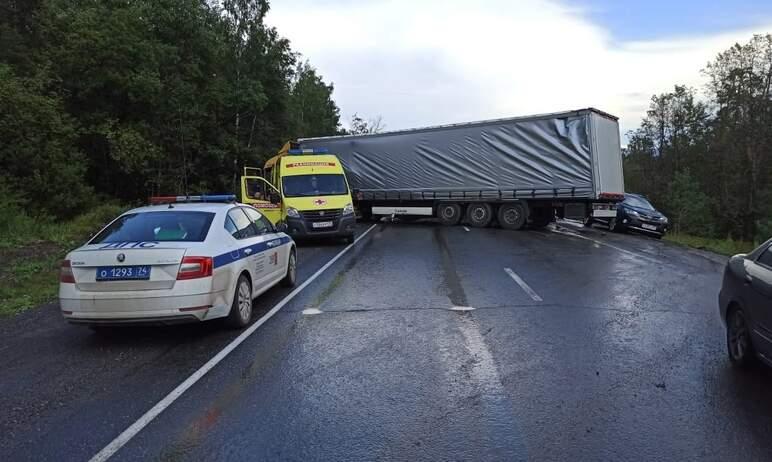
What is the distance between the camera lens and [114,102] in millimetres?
24344

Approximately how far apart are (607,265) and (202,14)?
23.8 metres

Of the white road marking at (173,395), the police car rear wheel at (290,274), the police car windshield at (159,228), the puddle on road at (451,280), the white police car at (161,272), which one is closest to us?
the white road marking at (173,395)

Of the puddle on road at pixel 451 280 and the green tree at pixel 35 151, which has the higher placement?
the green tree at pixel 35 151

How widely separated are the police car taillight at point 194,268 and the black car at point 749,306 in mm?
5097

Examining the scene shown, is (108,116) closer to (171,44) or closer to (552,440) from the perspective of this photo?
(171,44)

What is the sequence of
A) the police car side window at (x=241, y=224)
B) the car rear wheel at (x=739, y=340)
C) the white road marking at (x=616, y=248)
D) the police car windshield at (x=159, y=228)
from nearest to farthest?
1. the car rear wheel at (x=739, y=340)
2. the police car windshield at (x=159, y=228)
3. the police car side window at (x=241, y=224)
4. the white road marking at (x=616, y=248)

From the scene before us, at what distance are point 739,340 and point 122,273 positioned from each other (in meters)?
5.94

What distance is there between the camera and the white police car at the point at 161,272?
5.81 meters

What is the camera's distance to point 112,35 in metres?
22.6

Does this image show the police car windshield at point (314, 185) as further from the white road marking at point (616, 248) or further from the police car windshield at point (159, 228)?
the police car windshield at point (159, 228)

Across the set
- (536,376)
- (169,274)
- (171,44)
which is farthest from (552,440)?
(171,44)

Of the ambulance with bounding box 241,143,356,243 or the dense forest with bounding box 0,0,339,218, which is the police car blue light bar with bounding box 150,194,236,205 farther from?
the dense forest with bounding box 0,0,339,218

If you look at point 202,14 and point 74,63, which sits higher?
point 202,14

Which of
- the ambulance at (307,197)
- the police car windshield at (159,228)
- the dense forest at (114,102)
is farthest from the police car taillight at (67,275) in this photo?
the dense forest at (114,102)
